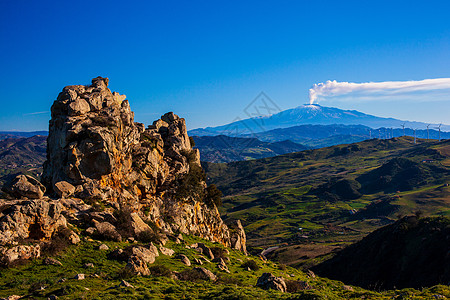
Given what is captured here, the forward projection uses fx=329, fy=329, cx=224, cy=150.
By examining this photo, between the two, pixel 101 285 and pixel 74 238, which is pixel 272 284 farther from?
pixel 74 238

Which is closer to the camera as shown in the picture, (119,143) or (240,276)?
(240,276)

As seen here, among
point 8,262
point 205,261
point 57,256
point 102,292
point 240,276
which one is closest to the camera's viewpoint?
point 102,292

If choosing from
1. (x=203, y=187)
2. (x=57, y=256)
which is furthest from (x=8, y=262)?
(x=203, y=187)

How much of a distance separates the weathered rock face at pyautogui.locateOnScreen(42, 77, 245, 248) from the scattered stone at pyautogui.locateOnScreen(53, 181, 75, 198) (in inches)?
4.7

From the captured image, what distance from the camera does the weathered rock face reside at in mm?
46209

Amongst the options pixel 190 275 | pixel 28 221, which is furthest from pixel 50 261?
pixel 190 275

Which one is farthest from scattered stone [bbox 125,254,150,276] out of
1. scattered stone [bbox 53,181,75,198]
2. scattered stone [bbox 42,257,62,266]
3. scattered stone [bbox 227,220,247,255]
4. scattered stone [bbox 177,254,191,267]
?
scattered stone [bbox 227,220,247,255]

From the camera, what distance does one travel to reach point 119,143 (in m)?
52.0

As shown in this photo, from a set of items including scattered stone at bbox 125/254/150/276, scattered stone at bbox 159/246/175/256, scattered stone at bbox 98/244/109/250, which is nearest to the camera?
scattered stone at bbox 125/254/150/276

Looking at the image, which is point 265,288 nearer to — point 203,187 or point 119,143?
point 119,143

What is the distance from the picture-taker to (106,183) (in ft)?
160

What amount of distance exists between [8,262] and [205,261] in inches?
836

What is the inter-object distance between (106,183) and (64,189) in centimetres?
667

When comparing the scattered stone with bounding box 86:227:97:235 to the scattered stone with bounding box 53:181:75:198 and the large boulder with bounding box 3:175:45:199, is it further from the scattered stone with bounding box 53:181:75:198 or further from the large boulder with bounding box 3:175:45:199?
the scattered stone with bounding box 53:181:75:198
